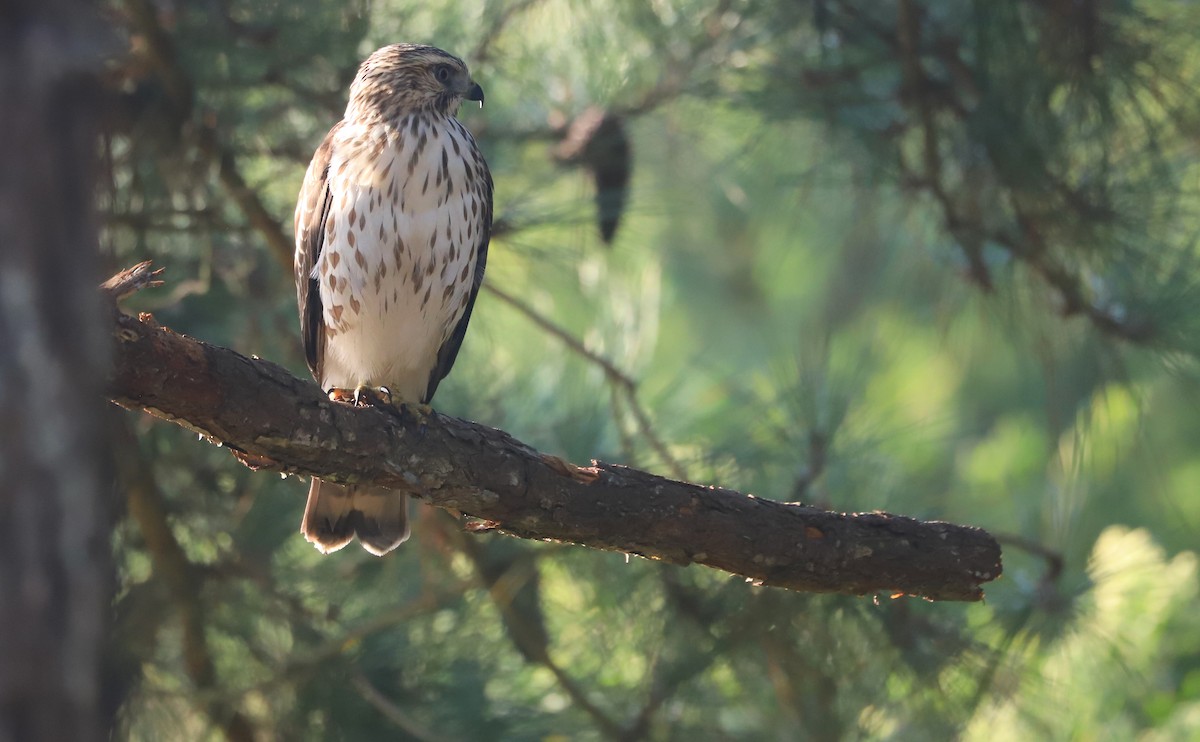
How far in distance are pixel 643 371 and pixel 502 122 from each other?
1.07 m

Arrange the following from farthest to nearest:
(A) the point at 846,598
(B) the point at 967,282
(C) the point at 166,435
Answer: (B) the point at 967,282, (C) the point at 166,435, (A) the point at 846,598

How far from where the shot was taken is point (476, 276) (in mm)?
3881

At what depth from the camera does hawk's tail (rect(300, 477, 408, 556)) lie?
3453 mm

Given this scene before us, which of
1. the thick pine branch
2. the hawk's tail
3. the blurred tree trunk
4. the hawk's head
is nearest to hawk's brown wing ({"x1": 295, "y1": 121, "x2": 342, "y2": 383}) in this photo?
the hawk's head

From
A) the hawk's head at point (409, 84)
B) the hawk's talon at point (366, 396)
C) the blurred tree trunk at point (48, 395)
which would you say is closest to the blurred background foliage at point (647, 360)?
the hawk's head at point (409, 84)

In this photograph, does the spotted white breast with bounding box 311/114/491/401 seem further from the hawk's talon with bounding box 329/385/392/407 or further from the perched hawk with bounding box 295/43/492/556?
the hawk's talon with bounding box 329/385/392/407

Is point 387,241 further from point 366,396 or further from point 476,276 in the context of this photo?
point 366,396

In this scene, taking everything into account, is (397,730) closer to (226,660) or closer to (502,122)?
(226,660)

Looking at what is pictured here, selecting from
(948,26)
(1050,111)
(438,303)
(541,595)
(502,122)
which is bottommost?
(541,595)

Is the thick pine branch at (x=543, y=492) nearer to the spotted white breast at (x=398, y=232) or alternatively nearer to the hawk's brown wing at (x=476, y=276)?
the spotted white breast at (x=398, y=232)

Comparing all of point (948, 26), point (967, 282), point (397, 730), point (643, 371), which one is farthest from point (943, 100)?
point (397, 730)

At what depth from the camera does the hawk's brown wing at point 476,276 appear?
375cm

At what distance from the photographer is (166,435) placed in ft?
14.2

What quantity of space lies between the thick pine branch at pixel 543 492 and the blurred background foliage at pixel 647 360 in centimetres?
113
